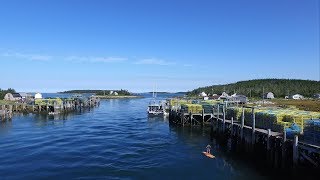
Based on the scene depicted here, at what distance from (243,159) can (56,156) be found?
22466 mm

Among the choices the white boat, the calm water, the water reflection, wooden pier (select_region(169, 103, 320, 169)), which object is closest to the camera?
wooden pier (select_region(169, 103, 320, 169))

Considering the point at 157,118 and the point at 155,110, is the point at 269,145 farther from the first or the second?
the point at 155,110

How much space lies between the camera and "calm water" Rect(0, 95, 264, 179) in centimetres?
3681

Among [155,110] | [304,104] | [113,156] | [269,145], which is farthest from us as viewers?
[304,104]

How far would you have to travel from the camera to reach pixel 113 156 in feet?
149

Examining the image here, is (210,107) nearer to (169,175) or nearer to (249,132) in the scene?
(249,132)

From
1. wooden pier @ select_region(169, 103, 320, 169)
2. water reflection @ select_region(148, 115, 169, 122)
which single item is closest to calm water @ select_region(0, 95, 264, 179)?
wooden pier @ select_region(169, 103, 320, 169)

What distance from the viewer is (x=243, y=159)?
4256 cm

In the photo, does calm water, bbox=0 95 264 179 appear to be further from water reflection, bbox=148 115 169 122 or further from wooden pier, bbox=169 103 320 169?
water reflection, bbox=148 115 169 122

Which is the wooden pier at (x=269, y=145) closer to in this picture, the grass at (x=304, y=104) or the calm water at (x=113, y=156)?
the calm water at (x=113, y=156)

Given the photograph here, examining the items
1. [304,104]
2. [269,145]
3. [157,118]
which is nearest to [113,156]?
[269,145]

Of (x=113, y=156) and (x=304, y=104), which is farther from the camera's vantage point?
(x=304, y=104)

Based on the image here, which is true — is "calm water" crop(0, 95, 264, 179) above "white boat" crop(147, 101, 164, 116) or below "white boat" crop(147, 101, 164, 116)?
below

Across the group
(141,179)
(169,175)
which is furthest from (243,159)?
(141,179)
